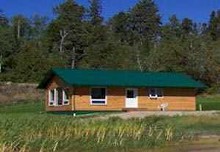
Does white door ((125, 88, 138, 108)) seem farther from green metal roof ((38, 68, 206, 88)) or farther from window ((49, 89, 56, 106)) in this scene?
window ((49, 89, 56, 106))

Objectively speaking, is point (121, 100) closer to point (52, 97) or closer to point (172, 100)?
point (172, 100)

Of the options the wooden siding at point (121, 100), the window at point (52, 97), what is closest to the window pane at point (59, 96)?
the wooden siding at point (121, 100)

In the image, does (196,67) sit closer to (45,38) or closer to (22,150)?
(45,38)

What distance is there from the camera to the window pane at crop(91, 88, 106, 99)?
54.8 metres

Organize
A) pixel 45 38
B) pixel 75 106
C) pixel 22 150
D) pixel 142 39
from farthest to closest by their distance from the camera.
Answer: pixel 142 39 → pixel 45 38 → pixel 75 106 → pixel 22 150

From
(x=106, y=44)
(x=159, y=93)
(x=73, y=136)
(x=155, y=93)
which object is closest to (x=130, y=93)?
(x=155, y=93)

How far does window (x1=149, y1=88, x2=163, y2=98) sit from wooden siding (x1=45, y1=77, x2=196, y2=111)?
275 millimetres

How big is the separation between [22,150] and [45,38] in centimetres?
9602

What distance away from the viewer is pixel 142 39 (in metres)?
131

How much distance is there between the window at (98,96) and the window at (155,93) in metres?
4.22

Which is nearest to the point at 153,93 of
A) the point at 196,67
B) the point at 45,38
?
the point at 196,67

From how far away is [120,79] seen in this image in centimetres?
5603

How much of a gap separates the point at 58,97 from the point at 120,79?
6.01 meters

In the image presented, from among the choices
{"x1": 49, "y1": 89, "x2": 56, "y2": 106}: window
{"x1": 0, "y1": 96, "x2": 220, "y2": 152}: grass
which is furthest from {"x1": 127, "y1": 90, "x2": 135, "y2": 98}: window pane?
{"x1": 0, "y1": 96, "x2": 220, "y2": 152}: grass
